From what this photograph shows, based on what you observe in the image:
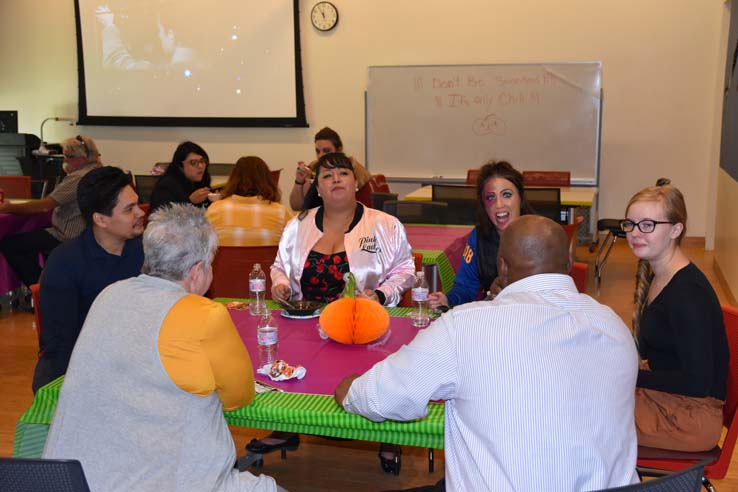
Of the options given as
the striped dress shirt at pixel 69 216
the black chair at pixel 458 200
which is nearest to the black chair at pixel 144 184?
the striped dress shirt at pixel 69 216

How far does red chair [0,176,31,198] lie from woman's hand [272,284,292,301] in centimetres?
486

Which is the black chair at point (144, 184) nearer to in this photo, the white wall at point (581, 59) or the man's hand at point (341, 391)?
the white wall at point (581, 59)

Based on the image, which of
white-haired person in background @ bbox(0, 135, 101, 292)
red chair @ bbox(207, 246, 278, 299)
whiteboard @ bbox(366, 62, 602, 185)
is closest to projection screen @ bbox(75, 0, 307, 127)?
whiteboard @ bbox(366, 62, 602, 185)

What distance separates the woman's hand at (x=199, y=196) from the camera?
5375mm

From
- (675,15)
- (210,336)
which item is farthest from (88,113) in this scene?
(210,336)

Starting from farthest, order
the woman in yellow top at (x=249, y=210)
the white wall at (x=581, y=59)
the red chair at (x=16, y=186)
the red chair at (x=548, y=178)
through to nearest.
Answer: the white wall at (x=581, y=59), the red chair at (x=548, y=178), the red chair at (x=16, y=186), the woman in yellow top at (x=249, y=210)

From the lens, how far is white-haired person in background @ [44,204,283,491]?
5.57ft

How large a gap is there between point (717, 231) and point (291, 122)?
519cm

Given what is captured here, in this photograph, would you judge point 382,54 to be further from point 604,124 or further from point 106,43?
point 106,43

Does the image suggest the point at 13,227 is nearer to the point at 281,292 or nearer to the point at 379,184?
the point at 379,184

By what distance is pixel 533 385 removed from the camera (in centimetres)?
151

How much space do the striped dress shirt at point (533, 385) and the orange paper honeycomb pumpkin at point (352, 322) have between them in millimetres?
896

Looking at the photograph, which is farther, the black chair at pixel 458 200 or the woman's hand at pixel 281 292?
the black chair at pixel 458 200

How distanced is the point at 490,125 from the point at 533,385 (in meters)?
7.75
